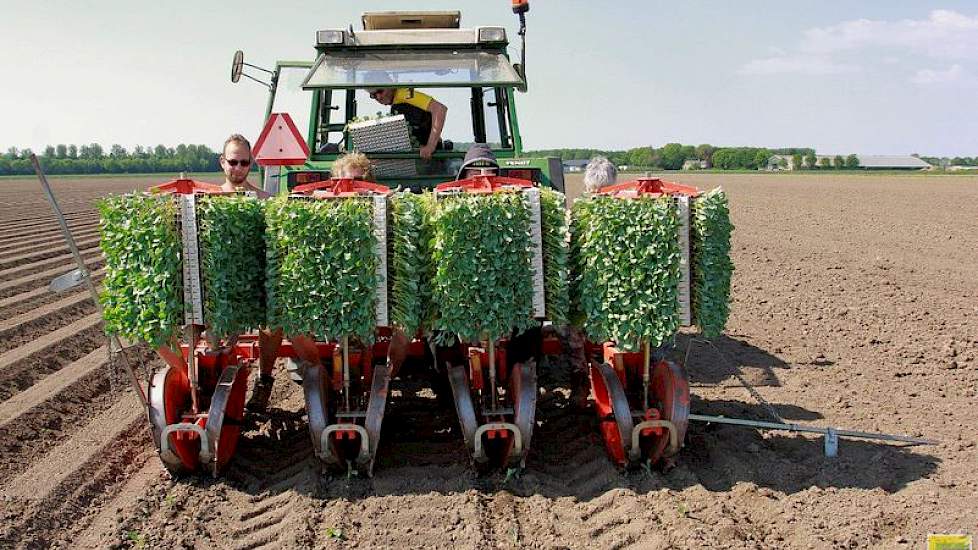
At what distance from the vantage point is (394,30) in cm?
748

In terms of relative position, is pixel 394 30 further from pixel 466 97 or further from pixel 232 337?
pixel 232 337

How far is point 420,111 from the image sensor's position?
24.7 ft

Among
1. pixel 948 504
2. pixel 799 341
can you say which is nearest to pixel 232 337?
pixel 948 504

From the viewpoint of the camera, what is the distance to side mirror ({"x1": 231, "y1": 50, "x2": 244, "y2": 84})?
7645mm

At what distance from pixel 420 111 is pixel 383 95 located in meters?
0.33

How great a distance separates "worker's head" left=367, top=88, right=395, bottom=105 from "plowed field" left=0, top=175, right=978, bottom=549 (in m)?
2.44

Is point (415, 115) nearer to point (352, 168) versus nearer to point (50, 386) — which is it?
point (352, 168)

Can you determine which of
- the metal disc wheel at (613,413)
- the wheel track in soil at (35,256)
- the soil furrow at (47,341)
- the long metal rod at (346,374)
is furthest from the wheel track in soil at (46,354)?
the wheel track in soil at (35,256)

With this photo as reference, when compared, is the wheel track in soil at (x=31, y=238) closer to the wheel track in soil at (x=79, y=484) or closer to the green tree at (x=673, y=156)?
the wheel track in soil at (x=79, y=484)

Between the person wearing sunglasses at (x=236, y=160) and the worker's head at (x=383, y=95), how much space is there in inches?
62.8

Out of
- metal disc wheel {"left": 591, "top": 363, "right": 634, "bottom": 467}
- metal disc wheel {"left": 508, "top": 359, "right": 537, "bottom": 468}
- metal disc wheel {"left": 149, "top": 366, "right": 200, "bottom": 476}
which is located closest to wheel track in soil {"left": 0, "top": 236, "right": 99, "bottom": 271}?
metal disc wheel {"left": 149, "top": 366, "right": 200, "bottom": 476}

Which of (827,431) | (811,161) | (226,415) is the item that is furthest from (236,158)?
(811,161)

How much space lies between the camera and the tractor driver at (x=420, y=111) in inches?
287

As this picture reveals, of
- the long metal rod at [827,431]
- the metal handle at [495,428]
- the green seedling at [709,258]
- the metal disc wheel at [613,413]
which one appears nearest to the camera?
the green seedling at [709,258]
